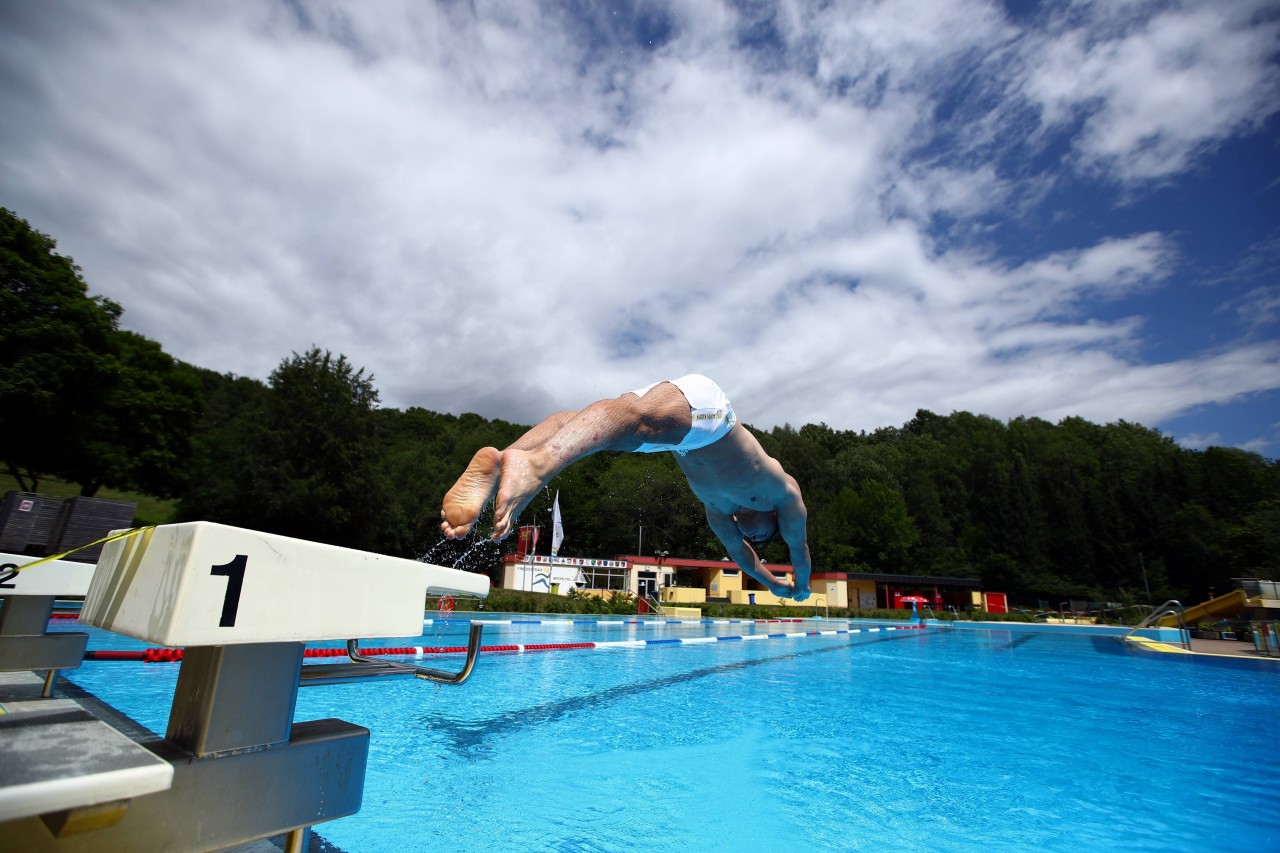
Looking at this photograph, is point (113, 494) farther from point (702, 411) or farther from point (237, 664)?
point (237, 664)

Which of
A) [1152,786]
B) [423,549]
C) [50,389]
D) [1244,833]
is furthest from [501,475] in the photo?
[423,549]

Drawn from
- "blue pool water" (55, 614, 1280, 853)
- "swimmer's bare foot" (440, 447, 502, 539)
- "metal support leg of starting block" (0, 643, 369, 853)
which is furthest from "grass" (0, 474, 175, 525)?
"metal support leg of starting block" (0, 643, 369, 853)

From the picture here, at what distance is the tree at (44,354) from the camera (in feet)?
60.1

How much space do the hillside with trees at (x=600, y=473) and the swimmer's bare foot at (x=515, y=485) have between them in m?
24.1

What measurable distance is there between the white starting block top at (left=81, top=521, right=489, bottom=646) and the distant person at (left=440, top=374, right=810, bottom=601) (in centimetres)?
69

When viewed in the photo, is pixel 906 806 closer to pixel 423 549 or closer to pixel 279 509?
pixel 279 509

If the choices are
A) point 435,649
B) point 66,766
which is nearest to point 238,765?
point 66,766

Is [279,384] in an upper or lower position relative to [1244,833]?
upper

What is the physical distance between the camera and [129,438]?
25.5 meters

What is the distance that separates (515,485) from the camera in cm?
190

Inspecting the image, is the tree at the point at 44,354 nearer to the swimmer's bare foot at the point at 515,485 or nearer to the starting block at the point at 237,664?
the swimmer's bare foot at the point at 515,485

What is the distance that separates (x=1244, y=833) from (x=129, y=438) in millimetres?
33736

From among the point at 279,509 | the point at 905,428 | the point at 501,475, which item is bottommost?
the point at 501,475

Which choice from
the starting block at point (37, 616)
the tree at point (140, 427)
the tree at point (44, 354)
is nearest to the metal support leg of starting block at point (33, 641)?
the starting block at point (37, 616)
